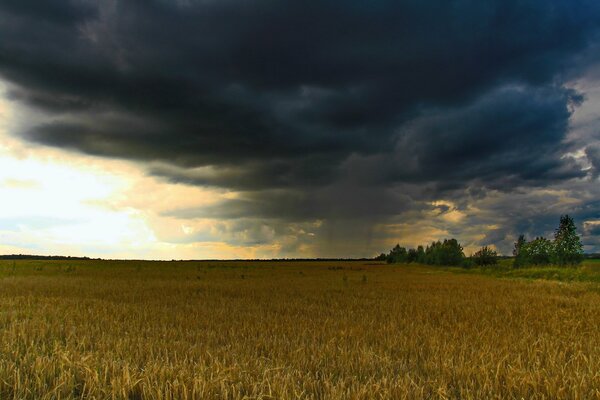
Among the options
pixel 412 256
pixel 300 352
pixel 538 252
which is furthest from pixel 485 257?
pixel 300 352

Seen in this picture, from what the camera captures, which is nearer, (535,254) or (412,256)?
(535,254)

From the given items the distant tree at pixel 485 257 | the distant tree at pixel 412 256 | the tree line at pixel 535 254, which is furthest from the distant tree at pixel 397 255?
the distant tree at pixel 485 257

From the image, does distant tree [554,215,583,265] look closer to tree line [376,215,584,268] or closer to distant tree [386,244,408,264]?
tree line [376,215,584,268]

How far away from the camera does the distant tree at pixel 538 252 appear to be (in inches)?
2810

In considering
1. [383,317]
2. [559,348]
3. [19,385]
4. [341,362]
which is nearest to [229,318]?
[383,317]

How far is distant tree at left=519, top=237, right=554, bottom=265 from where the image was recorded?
71.4 m

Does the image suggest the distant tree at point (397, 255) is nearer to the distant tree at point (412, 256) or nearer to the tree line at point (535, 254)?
the distant tree at point (412, 256)

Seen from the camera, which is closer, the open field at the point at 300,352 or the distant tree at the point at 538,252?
the open field at the point at 300,352

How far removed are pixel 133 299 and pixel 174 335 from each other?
28.8 feet

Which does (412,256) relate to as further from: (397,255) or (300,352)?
(300,352)

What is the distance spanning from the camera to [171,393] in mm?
4754

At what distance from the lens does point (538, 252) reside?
7850cm

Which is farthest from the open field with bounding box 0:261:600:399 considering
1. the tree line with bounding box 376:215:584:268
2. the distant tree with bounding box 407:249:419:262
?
the distant tree with bounding box 407:249:419:262

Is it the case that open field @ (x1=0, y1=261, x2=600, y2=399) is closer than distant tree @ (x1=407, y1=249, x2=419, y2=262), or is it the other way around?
open field @ (x1=0, y1=261, x2=600, y2=399)
